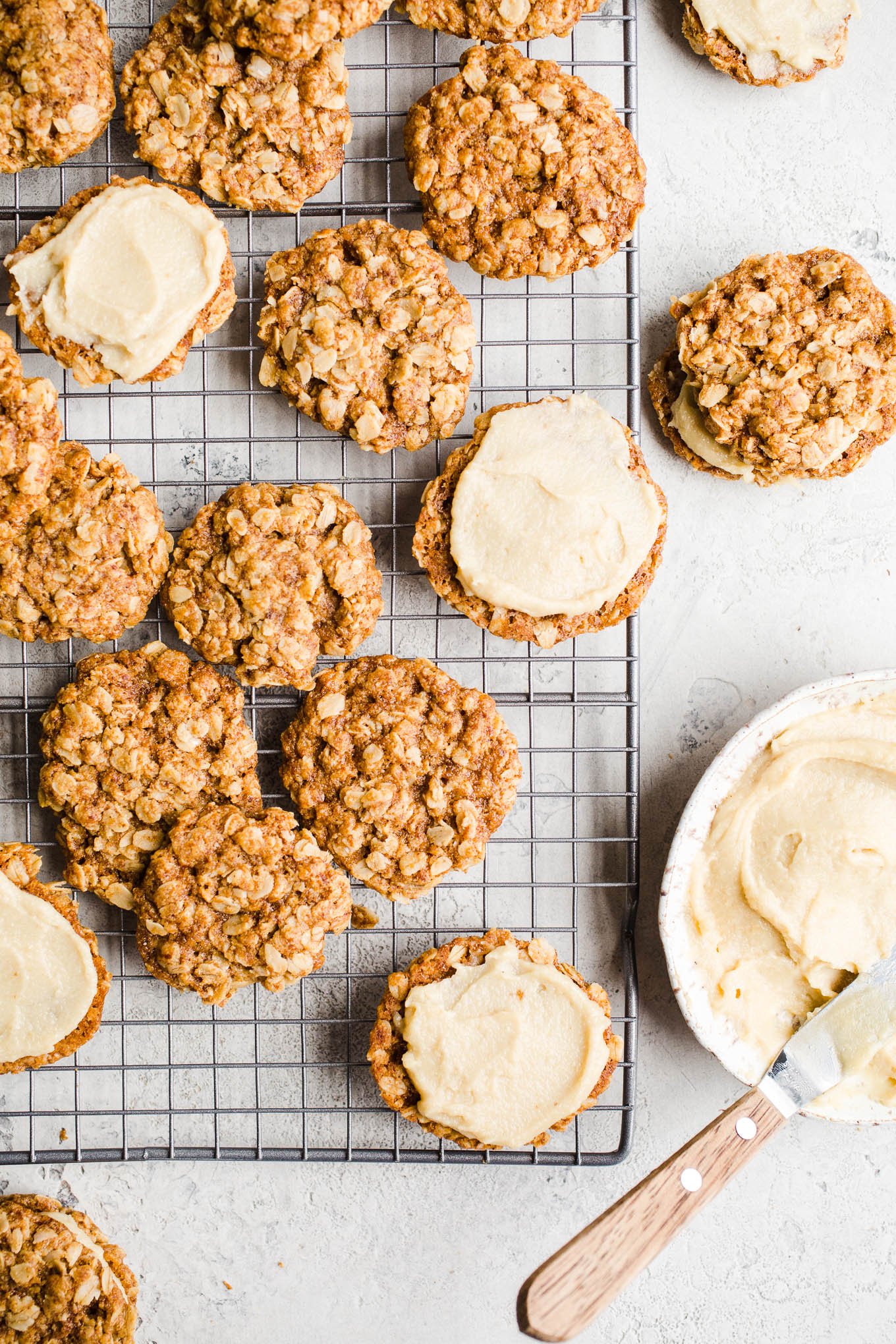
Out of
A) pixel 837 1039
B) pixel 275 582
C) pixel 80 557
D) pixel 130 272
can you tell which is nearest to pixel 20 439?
pixel 80 557

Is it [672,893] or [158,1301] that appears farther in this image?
[158,1301]

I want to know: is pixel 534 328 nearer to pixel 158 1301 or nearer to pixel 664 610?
pixel 664 610

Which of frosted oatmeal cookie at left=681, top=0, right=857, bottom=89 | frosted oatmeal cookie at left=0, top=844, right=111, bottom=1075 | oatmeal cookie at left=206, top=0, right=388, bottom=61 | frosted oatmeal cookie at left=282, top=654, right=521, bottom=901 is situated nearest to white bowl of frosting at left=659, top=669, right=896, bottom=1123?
frosted oatmeal cookie at left=282, top=654, right=521, bottom=901

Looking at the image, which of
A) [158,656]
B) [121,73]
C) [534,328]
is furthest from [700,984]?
[121,73]

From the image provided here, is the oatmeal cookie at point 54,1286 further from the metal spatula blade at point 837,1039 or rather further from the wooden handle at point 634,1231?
the metal spatula blade at point 837,1039

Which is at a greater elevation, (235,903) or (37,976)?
(235,903)

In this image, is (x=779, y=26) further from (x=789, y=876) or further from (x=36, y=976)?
(x=36, y=976)

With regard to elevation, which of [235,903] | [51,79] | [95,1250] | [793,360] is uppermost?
[51,79]
